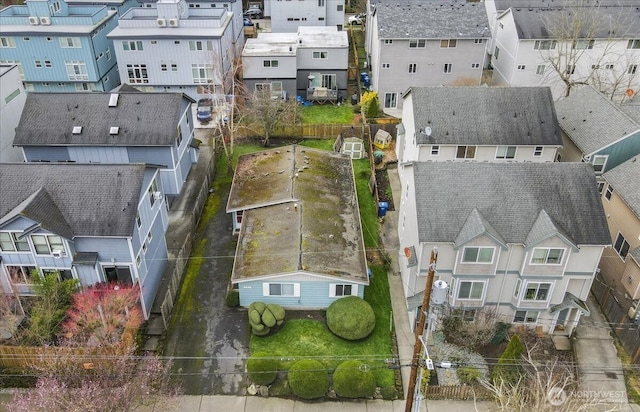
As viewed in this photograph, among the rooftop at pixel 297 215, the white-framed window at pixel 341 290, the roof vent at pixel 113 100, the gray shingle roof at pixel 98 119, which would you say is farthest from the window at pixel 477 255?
the roof vent at pixel 113 100

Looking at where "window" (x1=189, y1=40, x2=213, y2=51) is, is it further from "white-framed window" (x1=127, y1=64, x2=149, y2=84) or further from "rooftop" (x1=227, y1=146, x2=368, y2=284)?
"rooftop" (x1=227, y1=146, x2=368, y2=284)

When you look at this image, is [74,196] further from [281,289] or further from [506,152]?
[506,152]

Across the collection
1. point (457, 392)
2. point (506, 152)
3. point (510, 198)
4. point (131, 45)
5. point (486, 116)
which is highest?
point (131, 45)

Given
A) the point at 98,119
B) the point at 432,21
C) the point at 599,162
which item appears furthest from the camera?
the point at 432,21

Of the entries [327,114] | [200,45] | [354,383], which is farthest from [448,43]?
[354,383]

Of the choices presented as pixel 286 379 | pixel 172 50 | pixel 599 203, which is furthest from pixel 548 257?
pixel 172 50

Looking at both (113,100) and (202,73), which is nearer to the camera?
(113,100)
